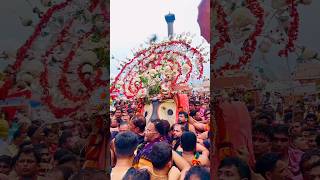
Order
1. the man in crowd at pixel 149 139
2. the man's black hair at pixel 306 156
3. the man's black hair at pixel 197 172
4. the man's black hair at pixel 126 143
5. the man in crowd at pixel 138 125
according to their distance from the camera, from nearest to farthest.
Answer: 1. the man's black hair at pixel 306 156
2. the man's black hair at pixel 197 172
3. the man in crowd at pixel 149 139
4. the man's black hair at pixel 126 143
5. the man in crowd at pixel 138 125

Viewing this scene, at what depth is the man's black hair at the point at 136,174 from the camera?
3.68 m

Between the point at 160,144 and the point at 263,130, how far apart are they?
2382 mm

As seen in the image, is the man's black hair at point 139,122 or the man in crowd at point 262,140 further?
the man's black hair at point 139,122

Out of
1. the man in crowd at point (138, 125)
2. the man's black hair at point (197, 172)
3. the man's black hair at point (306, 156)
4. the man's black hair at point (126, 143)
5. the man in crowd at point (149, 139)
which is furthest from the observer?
the man in crowd at point (138, 125)

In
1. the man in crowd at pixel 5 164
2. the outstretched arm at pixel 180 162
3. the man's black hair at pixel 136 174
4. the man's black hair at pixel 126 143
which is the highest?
the man in crowd at pixel 5 164

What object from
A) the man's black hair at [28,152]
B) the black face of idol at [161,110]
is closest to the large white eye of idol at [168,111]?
the black face of idol at [161,110]

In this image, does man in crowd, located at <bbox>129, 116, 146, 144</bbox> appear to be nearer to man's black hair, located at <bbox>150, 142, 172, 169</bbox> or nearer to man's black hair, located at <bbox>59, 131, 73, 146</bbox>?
man's black hair, located at <bbox>150, 142, 172, 169</bbox>

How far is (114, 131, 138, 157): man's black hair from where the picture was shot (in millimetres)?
3947

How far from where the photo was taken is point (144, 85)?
426cm

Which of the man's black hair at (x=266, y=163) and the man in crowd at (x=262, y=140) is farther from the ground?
the man in crowd at (x=262, y=140)

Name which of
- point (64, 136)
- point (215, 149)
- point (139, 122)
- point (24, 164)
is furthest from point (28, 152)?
point (139, 122)

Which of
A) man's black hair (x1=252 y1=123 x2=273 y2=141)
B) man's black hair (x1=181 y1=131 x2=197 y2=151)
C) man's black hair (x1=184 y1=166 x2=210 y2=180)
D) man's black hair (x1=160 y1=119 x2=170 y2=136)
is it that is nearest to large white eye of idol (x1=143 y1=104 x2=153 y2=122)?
man's black hair (x1=160 y1=119 x2=170 y2=136)

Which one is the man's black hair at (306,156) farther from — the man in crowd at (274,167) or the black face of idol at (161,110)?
the black face of idol at (161,110)

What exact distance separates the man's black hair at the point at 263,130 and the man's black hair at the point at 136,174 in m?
2.16
